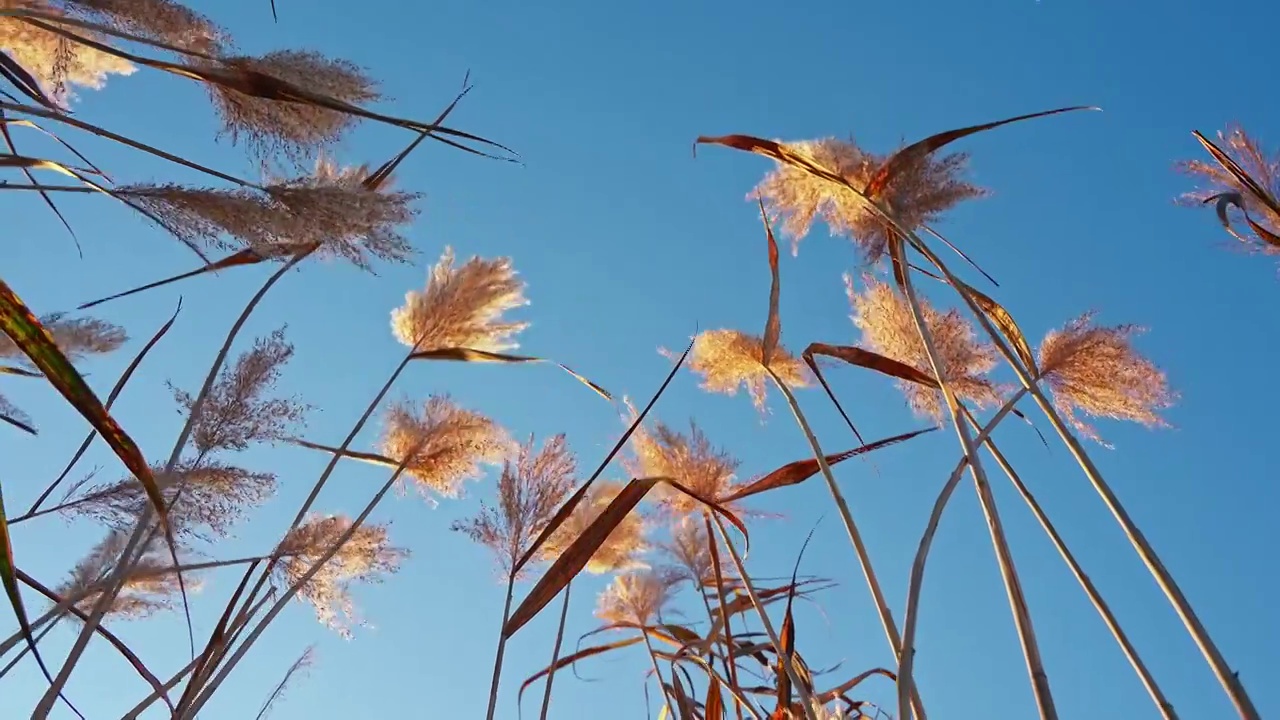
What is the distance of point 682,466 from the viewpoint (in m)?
2.38

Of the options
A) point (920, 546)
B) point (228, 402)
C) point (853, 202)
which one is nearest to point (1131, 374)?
point (853, 202)

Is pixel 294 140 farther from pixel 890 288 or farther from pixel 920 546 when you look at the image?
pixel 890 288

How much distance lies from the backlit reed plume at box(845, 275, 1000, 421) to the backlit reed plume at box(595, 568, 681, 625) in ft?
2.68

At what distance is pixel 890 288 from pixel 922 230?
0.16m

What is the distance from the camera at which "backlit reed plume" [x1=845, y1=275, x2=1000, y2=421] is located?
2.28 metres

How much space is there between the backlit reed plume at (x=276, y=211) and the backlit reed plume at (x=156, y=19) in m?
0.26

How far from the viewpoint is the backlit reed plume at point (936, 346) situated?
228cm

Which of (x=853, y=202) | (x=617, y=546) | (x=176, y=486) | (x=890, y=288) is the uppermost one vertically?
(x=853, y=202)

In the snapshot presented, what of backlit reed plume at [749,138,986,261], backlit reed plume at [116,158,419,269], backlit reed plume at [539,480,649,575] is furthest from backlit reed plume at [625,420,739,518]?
backlit reed plume at [116,158,419,269]

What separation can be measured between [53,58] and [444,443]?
3.98 ft

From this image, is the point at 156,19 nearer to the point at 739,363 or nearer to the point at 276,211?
the point at 276,211

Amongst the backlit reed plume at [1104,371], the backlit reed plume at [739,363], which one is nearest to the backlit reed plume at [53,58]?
the backlit reed plume at [739,363]

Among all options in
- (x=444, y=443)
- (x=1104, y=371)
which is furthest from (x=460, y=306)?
(x=1104, y=371)

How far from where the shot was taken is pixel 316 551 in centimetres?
228
